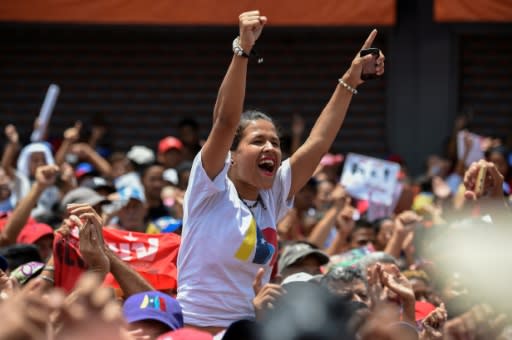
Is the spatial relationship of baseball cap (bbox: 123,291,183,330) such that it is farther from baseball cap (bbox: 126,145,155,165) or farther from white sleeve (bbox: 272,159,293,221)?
baseball cap (bbox: 126,145,155,165)

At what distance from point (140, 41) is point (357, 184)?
4925 mm

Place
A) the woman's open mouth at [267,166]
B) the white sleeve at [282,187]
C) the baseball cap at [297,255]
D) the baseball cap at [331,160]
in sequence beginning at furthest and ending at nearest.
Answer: the baseball cap at [331,160], the baseball cap at [297,255], the white sleeve at [282,187], the woman's open mouth at [267,166]

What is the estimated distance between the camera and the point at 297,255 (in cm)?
636

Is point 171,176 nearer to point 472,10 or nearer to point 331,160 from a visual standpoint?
point 331,160

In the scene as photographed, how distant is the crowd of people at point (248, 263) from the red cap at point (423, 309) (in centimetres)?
2

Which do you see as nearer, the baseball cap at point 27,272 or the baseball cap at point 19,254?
the baseball cap at point 27,272

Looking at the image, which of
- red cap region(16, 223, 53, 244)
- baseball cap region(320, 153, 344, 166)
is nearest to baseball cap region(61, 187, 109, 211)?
red cap region(16, 223, 53, 244)

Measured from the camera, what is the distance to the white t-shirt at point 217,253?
14.8 ft

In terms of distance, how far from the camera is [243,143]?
485 centimetres

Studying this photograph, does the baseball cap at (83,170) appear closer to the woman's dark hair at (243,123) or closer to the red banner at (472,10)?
the red banner at (472,10)

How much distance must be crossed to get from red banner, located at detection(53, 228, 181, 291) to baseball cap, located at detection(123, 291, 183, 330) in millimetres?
1126

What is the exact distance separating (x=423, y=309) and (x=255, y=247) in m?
1.50

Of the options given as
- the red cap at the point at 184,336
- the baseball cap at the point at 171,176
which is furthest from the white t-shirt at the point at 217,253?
the baseball cap at the point at 171,176

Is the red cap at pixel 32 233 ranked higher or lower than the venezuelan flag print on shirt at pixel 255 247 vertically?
lower
